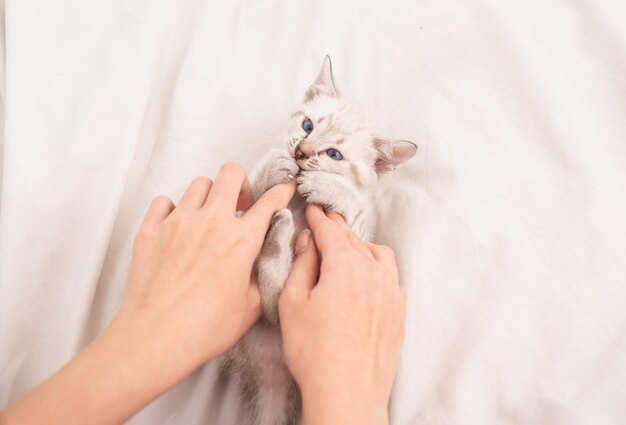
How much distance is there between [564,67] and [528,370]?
2.06ft

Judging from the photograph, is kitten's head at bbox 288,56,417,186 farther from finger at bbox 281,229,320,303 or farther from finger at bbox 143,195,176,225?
finger at bbox 143,195,176,225

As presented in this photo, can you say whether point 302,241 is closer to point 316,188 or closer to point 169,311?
point 316,188

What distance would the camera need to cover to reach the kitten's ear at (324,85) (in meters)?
0.92

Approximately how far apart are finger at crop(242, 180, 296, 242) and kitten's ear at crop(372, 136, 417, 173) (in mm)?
229

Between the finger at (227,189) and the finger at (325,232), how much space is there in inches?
5.8

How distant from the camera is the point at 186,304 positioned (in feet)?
2.03

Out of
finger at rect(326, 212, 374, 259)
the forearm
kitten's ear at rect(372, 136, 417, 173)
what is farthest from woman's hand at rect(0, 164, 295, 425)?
kitten's ear at rect(372, 136, 417, 173)

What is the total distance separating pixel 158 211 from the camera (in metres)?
0.74

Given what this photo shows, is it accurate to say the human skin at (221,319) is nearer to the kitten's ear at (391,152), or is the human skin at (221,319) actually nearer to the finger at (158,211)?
the finger at (158,211)

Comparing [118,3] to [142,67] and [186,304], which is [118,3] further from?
[186,304]

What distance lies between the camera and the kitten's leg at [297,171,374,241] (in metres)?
0.83

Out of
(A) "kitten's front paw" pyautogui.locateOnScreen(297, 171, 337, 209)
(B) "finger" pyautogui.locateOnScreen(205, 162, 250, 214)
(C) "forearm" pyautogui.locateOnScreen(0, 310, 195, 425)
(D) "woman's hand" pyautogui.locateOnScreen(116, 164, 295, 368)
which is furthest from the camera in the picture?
(A) "kitten's front paw" pyautogui.locateOnScreen(297, 171, 337, 209)

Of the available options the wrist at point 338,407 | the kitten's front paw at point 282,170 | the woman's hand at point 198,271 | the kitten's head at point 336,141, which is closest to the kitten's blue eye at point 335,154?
the kitten's head at point 336,141

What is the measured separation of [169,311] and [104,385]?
119 mm
